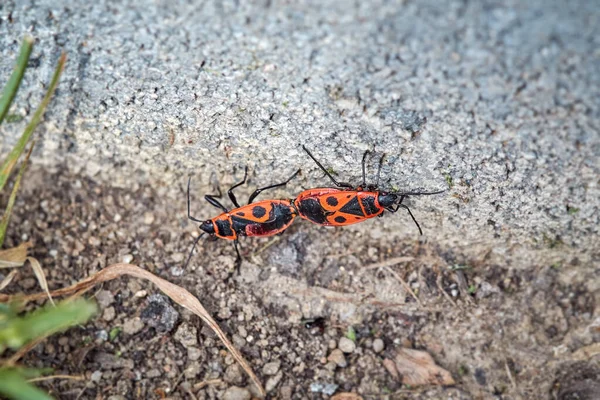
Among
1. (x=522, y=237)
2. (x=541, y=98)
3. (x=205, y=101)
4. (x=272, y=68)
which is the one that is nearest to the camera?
(x=541, y=98)

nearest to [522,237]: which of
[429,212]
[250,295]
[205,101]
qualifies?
[429,212]

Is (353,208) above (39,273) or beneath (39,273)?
above

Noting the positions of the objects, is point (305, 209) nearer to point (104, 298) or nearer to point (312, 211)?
point (312, 211)

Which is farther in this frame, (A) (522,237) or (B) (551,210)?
(A) (522,237)

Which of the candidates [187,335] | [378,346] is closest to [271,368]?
[187,335]

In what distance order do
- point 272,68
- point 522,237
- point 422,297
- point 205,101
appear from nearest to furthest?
point 272,68, point 205,101, point 522,237, point 422,297

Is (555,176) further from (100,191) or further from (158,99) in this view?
(100,191)
